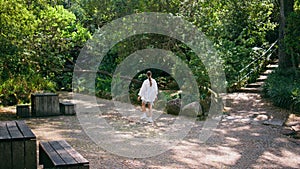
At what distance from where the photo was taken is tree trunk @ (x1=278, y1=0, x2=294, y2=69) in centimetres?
1438

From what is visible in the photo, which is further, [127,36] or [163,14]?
[127,36]

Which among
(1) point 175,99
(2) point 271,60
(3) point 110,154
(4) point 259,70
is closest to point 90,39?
(1) point 175,99

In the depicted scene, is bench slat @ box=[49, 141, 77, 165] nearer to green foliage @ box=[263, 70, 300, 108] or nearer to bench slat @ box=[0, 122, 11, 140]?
bench slat @ box=[0, 122, 11, 140]

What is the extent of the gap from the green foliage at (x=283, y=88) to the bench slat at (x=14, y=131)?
8359 mm

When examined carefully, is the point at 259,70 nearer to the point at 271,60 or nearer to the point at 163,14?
the point at 271,60

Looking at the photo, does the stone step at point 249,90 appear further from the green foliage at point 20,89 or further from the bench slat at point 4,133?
the bench slat at point 4,133

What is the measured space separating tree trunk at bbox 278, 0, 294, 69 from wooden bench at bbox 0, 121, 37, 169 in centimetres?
1146

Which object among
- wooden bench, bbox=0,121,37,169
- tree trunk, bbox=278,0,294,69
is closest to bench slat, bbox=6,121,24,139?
wooden bench, bbox=0,121,37,169

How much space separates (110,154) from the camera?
6941 mm

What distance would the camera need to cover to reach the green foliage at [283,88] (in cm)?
1191

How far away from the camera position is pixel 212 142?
27.0 ft

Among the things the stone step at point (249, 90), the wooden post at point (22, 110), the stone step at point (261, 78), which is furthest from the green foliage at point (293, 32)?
the wooden post at point (22, 110)

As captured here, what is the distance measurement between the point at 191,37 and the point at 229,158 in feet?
22.2

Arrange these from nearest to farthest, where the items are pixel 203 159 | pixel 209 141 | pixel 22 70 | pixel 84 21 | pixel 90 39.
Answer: pixel 203 159 < pixel 209 141 < pixel 22 70 < pixel 90 39 < pixel 84 21
